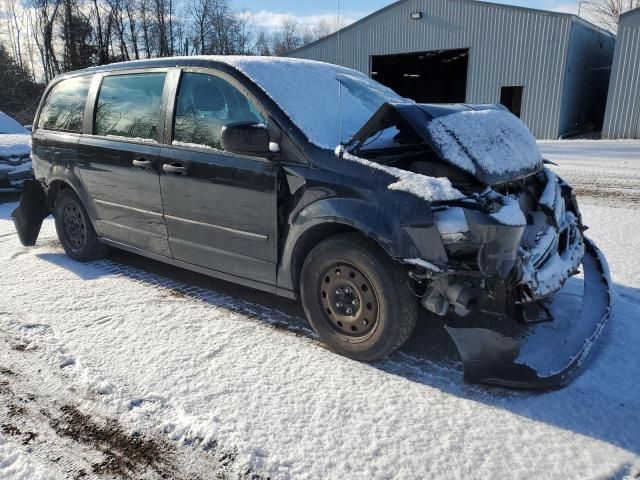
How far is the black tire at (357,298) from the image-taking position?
2.81m

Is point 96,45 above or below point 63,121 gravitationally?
above

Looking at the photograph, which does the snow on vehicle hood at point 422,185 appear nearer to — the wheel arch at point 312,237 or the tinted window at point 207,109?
the wheel arch at point 312,237

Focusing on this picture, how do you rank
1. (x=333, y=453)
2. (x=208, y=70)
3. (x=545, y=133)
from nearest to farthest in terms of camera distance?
(x=333, y=453) → (x=208, y=70) → (x=545, y=133)

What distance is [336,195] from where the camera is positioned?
9.70ft

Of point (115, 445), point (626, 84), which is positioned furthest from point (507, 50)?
point (115, 445)

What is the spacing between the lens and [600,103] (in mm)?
23609

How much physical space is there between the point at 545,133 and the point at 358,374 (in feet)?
65.0

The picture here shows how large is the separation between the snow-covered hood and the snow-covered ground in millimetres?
5868

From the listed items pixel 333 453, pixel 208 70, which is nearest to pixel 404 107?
pixel 208 70

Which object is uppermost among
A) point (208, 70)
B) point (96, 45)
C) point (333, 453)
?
point (96, 45)

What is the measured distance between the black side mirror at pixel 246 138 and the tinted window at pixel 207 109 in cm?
23

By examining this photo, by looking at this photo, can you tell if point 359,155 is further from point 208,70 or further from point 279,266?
point 208,70

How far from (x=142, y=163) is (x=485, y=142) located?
2.62 m

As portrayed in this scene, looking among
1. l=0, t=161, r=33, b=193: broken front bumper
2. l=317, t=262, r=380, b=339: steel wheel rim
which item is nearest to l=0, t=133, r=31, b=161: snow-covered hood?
l=0, t=161, r=33, b=193: broken front bumper
